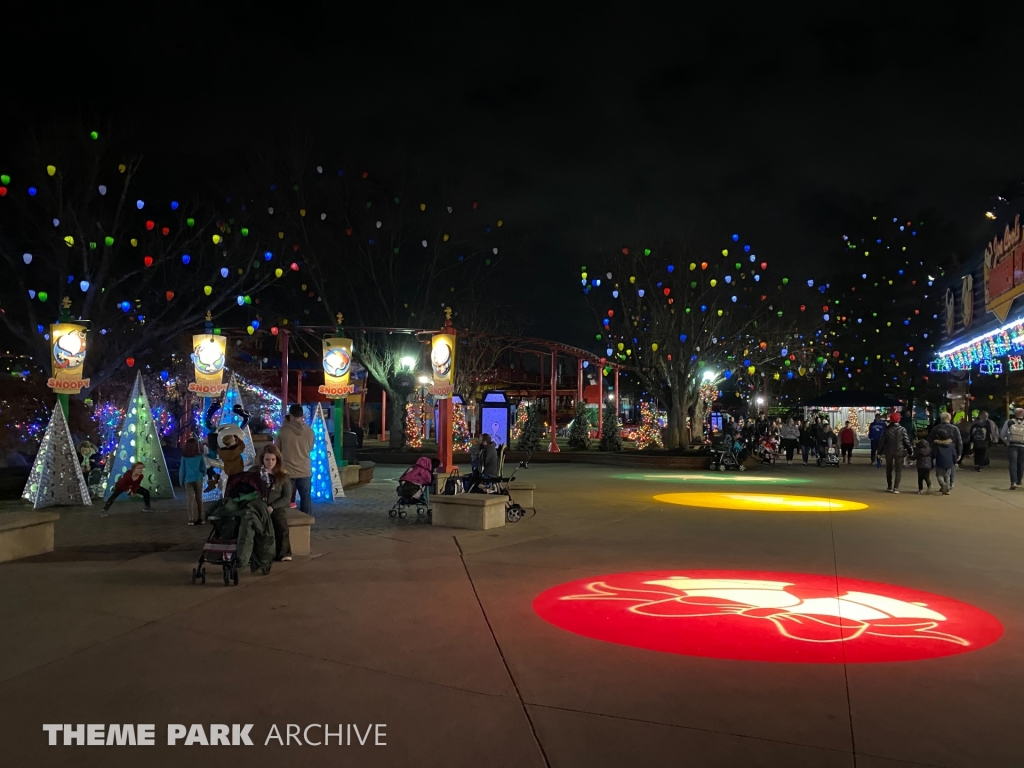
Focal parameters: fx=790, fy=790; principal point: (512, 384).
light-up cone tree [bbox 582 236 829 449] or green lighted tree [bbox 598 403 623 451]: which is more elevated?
light-up cone tree [bbox 582 236 829 449]

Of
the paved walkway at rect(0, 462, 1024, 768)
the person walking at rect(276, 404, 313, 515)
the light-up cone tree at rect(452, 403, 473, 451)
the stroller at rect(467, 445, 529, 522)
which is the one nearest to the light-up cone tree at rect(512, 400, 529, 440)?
the light-up cone tree at rect(452, 403, 473, 451)

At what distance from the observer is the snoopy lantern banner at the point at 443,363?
18906mm

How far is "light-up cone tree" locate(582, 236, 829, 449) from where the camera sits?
2942 centimetres

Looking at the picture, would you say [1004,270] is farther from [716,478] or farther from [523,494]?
[523,494]

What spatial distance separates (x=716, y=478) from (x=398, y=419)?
15.0 meters

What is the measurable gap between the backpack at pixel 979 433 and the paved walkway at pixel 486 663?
14138 mm

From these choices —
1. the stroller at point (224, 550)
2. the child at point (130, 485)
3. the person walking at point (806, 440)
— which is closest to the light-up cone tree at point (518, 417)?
the person walking at point (806, 440)

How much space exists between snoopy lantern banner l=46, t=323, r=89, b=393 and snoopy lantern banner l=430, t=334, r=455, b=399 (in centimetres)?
750

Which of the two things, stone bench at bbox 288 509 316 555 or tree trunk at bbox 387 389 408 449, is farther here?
tree trunk at bbox 387 389 408 449

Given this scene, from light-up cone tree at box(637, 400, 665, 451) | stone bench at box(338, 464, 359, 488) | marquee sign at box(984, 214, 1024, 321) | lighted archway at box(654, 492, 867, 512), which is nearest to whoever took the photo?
lighted archway at box(654, 492, 867, 512)

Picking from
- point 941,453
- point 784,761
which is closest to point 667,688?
point 784,761

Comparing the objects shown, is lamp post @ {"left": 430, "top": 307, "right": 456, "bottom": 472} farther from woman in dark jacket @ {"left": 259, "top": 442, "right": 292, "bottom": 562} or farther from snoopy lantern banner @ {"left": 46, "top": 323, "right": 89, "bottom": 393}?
woman in dark jacket @ {"left": 259, "top": 442, "right": 292, "bottom": 562}

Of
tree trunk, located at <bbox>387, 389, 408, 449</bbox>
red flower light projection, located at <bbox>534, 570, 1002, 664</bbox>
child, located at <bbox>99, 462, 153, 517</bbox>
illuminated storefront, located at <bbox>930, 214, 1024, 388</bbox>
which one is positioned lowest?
red flower light projection, located at <bbox>534, 570, 1002, 664</bbox>

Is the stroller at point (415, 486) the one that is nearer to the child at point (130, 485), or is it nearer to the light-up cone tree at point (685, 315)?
the child at point (130, 485)
